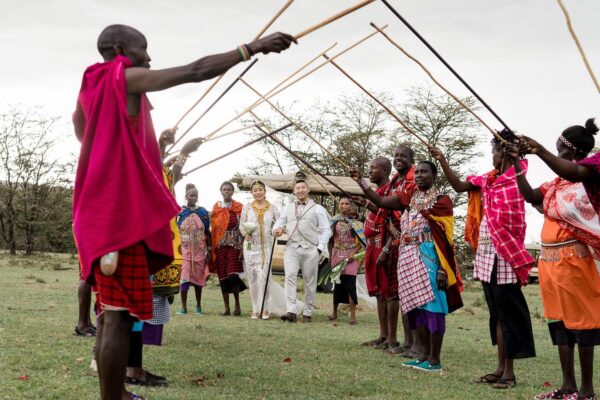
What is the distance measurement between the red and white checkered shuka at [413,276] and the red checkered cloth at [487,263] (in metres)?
0.56

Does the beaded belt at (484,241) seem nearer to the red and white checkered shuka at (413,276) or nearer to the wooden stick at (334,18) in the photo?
the red and white checkered shuka at (413,276)

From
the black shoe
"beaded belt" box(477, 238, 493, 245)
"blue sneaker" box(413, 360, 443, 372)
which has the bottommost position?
"blue sneaker" box(413, 360, 443, 372)

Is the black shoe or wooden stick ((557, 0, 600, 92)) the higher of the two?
wooden stick ((557, 0, 600, 92))

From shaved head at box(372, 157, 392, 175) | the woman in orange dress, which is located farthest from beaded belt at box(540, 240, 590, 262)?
shaved head at box(372, 157, 392, 175)

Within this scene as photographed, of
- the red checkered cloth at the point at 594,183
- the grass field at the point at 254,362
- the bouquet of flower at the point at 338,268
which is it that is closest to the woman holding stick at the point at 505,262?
the grass field at the point at 254,362

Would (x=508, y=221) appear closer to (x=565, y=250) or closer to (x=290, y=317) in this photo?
(x=565, y=250)

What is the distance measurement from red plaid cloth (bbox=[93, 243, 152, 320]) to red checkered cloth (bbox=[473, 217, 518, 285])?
3252 mm

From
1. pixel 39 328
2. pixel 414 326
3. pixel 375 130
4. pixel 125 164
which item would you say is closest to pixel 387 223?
pixel 414 326

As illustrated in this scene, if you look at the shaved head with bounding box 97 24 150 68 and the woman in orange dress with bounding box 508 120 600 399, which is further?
the woman in orange dress with bounding box 508 120 600 399

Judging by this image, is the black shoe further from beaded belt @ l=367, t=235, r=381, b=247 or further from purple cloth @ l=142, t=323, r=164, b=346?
purple cloth @ l=142, t=323, r=164, b=346

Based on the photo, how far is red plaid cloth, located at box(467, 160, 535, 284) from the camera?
5.68 metres

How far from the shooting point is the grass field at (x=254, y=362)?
4.99 metres

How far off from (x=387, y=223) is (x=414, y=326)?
122 centimetres

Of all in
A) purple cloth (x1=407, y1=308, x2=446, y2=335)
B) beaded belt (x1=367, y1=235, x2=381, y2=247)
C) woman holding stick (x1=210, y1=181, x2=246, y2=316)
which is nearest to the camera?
purple cloth (x1=407, y1=308, x2=446, y2=335)
